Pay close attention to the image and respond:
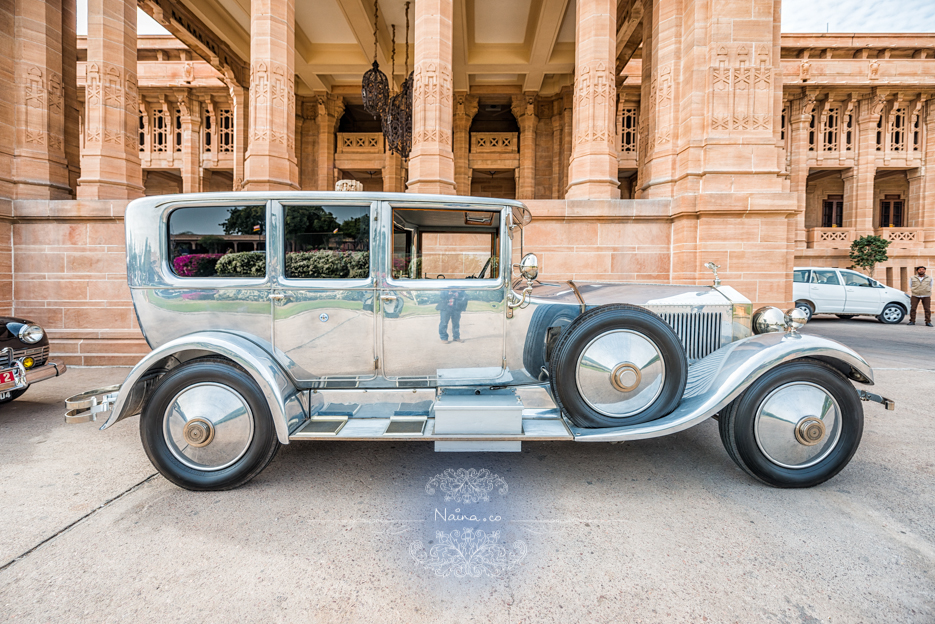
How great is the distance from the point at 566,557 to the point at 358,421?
1.55 metres

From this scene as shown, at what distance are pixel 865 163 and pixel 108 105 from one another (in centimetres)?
2862

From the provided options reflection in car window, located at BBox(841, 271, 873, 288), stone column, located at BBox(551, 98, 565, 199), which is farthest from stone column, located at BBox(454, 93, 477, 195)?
reflection in car window, located at BBox(841, 271, 873, 288)

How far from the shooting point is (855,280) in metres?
12.7

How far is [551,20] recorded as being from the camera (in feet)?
36.8

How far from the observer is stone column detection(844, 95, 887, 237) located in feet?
61.5

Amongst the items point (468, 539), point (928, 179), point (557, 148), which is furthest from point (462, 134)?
point (928, 179)

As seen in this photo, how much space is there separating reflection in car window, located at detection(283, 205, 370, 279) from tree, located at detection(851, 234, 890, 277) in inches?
906

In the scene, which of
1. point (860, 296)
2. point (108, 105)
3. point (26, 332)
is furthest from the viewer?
point (860, 296)

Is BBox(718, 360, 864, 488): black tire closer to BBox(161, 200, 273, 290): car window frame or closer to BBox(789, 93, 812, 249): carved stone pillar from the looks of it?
BBox(161, 200, 273, 290): car window frame

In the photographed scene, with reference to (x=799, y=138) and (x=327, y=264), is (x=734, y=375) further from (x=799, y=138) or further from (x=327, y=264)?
(x=799, y=138)

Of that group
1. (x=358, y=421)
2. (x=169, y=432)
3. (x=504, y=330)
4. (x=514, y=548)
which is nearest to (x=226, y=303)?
(x=169, y=432)

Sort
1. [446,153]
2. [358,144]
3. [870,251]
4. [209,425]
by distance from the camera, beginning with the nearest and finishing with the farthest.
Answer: [209,425]
[446,153]
[358,144]
[870,251]

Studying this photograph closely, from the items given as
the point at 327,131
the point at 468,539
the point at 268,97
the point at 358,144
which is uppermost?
the point at 327,131

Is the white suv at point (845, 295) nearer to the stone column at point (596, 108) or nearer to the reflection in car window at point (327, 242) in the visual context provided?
the stone column at point (596, 108)
